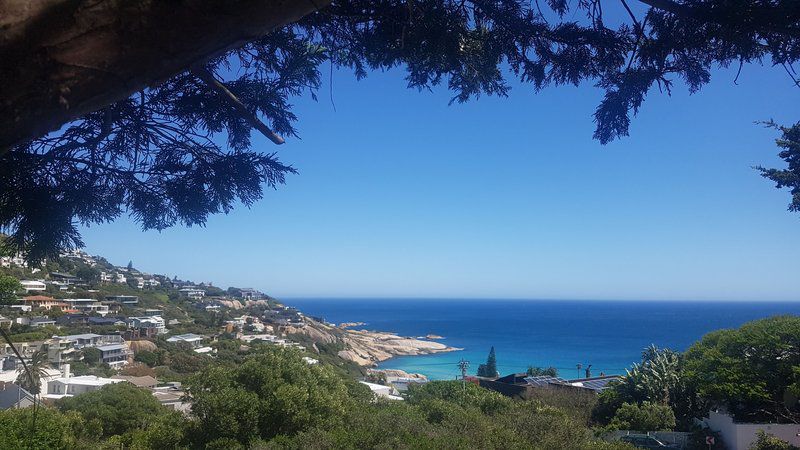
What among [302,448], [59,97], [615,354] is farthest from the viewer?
[615,354]

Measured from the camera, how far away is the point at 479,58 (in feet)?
10.4

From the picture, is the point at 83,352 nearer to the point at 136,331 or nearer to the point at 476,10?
the point at 136,331

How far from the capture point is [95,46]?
2.83 feet

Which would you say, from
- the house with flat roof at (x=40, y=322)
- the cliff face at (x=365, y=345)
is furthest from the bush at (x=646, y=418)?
the cliff face at (x=365, y=345)

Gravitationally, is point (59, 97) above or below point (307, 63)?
below

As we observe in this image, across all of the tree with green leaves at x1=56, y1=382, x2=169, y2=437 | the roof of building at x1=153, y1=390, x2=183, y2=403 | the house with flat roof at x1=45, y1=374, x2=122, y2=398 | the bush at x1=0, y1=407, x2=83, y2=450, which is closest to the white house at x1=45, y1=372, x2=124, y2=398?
the house with flat roof at x1=45, y1=374, x2=122, y2=398

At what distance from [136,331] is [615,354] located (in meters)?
56.3

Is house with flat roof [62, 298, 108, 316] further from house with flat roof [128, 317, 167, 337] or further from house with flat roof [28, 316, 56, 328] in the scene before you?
house with flat roof [28, 316, 56, 328]

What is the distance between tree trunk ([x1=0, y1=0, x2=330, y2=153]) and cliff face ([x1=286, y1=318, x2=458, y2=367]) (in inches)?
1953

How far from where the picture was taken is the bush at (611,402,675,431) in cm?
1539

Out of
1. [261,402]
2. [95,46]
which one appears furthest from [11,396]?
[95,46]

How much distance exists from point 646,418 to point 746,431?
270 cm

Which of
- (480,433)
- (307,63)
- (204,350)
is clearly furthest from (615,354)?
(307,63)

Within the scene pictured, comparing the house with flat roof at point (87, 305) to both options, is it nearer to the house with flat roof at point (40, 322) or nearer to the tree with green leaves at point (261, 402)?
the house with flat roof at point (40, 322)
